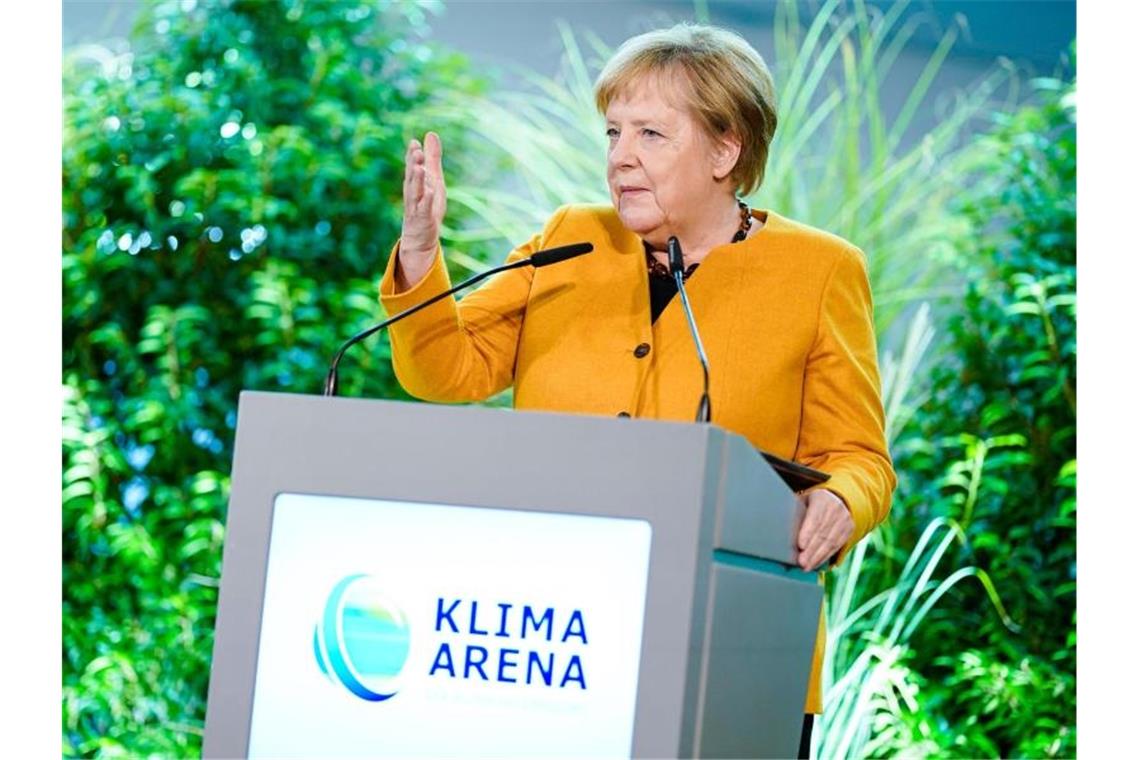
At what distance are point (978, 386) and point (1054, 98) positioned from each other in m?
0.76

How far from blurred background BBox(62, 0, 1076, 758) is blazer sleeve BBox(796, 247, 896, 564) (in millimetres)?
1715

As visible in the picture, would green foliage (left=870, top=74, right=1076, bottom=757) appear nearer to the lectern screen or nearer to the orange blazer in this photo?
the orange blazer

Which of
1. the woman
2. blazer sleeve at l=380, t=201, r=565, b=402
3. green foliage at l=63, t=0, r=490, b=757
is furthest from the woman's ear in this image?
green foliage at l=63, t=0, r=490, b=757

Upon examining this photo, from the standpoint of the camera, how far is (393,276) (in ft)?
4.94

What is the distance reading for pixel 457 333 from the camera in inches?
62.6

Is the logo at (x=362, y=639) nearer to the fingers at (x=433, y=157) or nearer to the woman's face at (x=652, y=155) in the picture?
the fingers at (x=433, y=157)

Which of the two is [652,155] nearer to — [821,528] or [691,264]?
[691,264]

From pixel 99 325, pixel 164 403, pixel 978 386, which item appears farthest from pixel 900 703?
pixel 99 325

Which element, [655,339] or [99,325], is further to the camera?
[99,325]

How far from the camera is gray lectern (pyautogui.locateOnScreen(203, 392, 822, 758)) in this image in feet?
3.63

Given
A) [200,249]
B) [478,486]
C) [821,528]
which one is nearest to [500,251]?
[200,249]

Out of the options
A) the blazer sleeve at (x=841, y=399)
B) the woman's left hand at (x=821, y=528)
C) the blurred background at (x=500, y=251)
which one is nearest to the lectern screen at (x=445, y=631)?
the woman's left hand at (x=821, y=528)

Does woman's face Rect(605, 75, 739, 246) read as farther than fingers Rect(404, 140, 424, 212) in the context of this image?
Yes

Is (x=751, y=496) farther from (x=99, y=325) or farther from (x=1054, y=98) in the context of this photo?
(x=99, y=325)
